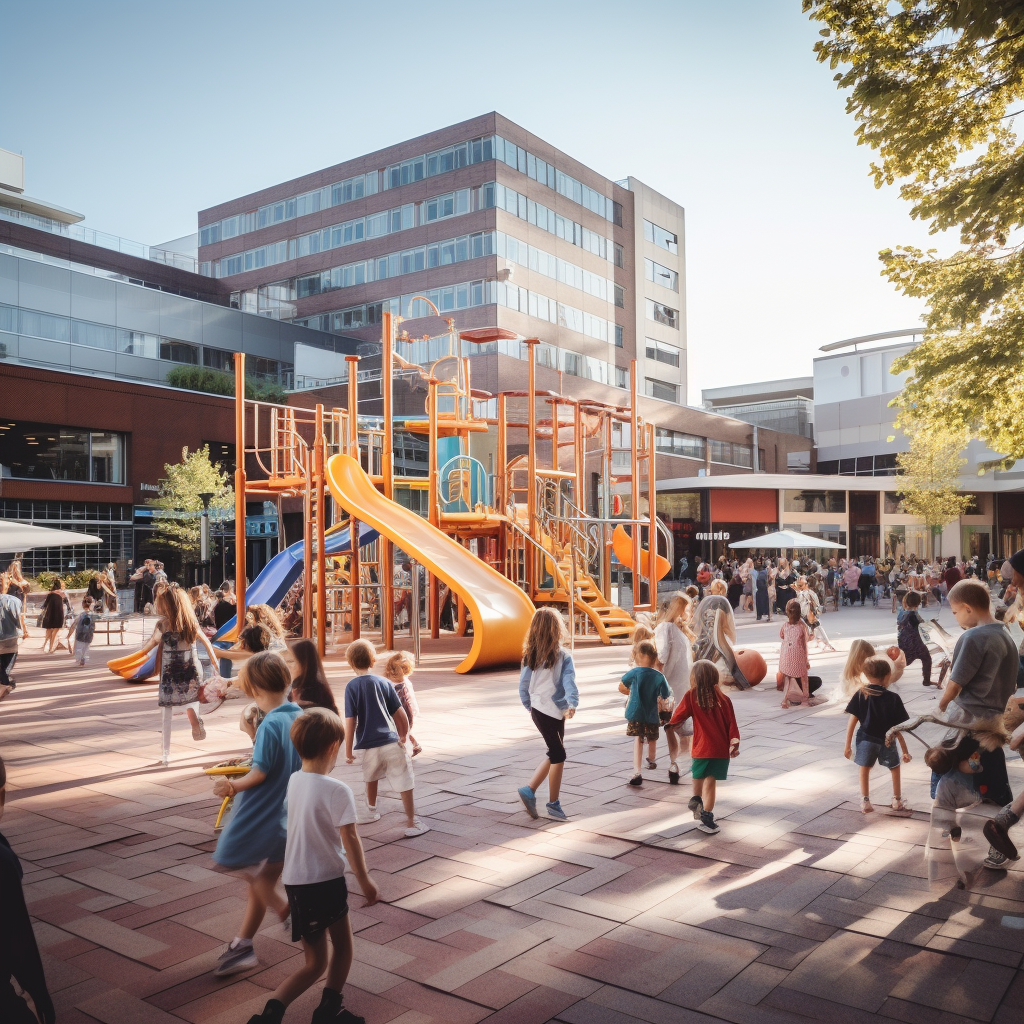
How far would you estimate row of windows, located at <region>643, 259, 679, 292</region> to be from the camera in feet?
195

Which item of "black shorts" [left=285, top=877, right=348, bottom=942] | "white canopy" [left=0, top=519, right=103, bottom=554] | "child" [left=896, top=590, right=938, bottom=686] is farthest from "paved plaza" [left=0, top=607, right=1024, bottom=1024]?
"white canopy" [left=0, top=519, right=103, bottom=554]

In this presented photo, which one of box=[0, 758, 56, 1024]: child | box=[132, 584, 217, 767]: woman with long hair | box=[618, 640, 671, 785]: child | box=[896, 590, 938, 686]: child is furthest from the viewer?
box=[896, 590, 938, 686]: child

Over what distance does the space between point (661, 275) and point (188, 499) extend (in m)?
37.2

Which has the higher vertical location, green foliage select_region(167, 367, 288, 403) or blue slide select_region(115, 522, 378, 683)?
green foliage select_region(167, 367, 288, 403)

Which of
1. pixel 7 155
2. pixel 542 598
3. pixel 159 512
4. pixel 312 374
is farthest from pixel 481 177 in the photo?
pixel 542 598

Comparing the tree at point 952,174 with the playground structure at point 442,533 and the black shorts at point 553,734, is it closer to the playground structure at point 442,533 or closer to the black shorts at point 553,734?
the black shorts at point 553,734

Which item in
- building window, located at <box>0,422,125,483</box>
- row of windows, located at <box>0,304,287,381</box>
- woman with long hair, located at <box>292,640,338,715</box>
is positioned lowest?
woman with long hair, located at <box>292,640,338,715</box>

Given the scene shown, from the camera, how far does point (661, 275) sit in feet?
199

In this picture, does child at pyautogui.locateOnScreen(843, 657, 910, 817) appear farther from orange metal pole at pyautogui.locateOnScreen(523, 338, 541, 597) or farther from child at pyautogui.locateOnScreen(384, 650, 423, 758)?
orange metal pole at pyautogui.locateOnScreen(523, 338, 541, 597)

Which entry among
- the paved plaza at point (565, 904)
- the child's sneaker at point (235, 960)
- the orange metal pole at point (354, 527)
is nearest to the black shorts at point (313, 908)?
the paved plaza at point (565, 904)

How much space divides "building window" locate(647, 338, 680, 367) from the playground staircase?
4171 cm

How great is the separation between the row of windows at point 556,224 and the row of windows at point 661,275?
303cm

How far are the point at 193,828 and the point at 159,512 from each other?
30424 millimetres

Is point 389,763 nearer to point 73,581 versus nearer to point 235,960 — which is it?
point 235,960
